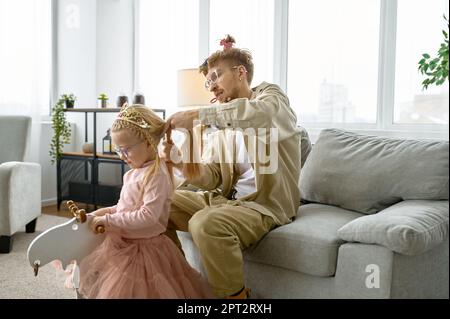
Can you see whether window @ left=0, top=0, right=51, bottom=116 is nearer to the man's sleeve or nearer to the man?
the man

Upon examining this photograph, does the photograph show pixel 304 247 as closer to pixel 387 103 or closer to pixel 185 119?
pixel 185 119

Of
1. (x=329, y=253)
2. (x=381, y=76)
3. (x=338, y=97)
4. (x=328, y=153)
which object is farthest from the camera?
(x=338, y=97)

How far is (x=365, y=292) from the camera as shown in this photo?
1590 mm

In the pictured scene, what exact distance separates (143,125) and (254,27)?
2.50 metres

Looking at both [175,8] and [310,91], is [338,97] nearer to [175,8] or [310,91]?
[310,91]

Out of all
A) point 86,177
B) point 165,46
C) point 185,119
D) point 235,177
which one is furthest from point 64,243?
point 165,46

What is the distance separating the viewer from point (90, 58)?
4602 millimetres

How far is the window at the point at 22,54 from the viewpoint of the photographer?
406 cm

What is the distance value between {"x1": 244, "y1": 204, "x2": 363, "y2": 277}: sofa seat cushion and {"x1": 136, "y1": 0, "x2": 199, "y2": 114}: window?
2.77 m

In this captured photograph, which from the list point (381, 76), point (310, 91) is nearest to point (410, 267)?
point (381, 76)

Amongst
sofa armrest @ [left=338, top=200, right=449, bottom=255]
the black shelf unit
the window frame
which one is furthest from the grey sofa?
the black shelf unit

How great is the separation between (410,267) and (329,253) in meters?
0.26

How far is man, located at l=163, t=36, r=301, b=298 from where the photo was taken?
1.67m

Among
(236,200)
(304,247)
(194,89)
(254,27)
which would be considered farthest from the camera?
(254,27)
